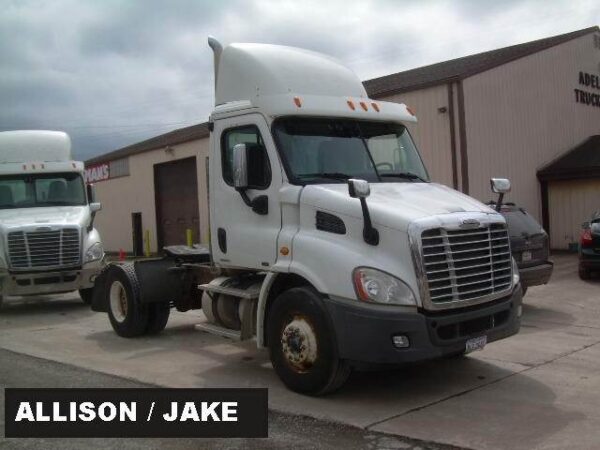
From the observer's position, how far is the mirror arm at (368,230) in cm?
555

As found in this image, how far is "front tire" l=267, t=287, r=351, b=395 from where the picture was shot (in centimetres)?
570

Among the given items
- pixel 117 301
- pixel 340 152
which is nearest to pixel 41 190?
pixel 117 301

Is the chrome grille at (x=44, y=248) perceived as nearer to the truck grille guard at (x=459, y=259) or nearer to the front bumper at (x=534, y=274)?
the front bumper at (x=534, y=274)

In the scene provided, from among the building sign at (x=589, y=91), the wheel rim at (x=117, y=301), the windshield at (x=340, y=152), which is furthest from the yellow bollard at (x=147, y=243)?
the windshield at (x=340, y=152)

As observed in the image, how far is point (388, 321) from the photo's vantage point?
536 cm

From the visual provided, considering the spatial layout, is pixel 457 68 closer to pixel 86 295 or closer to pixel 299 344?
pixel 86 295

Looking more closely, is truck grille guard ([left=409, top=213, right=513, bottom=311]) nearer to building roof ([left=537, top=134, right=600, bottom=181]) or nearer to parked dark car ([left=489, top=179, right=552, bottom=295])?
parked dark car ([left=489, top=179, right=552, bottom=295])

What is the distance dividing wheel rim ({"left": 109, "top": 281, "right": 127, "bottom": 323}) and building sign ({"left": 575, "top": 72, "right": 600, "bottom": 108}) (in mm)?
18424

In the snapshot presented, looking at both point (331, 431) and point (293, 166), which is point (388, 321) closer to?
point (331, 431)

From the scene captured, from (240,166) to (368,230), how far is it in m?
1.59

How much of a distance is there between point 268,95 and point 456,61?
18.8m

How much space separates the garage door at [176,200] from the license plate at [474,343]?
2037 centimetres

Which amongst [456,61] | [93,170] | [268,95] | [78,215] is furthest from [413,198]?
[93,170]

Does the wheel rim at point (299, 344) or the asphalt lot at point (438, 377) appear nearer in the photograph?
the asphalt lot at point (438, 377)
